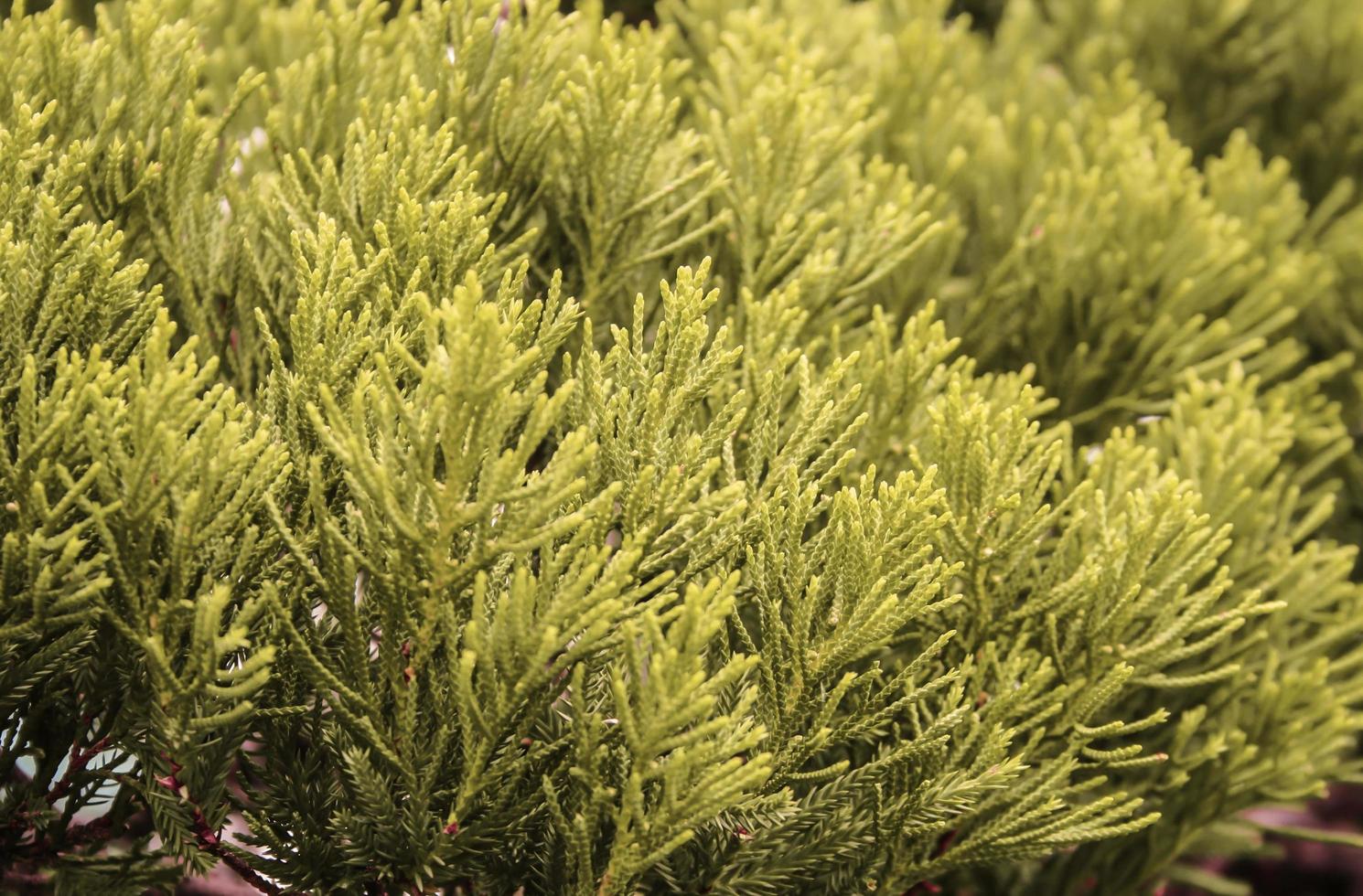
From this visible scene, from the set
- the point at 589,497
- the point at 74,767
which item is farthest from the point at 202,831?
the point at 589,497

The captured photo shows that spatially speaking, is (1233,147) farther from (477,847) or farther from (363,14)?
(477,847)

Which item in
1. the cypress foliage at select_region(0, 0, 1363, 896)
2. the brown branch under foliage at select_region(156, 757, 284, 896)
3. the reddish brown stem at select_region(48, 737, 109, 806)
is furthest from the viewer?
the reddish brown stem at select_region(48, 737, 109, 806)

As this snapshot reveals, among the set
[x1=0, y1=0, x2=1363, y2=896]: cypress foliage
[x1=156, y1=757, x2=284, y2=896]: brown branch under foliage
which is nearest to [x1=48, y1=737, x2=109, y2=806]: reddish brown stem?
[x1=0, y1=0, x2=1363, y2=896]: cypress foliage

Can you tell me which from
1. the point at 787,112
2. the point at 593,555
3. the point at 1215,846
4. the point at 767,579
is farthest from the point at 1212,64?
the point at 593,555

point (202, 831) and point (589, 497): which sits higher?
point (589, 497)

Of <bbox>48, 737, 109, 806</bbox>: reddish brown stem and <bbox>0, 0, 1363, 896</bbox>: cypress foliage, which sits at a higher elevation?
<bbox>0, 0, 1363, 896</bbox>: cypress foliage

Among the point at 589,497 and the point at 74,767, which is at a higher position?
the point at 589,497

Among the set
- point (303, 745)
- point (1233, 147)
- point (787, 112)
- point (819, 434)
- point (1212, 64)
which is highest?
point (1212, 64)

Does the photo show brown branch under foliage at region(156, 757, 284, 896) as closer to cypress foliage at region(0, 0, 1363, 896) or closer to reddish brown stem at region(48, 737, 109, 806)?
cypress foliage at region(0, 0, 1363, 896)

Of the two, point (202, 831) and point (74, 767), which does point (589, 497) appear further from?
point (74, 767)
